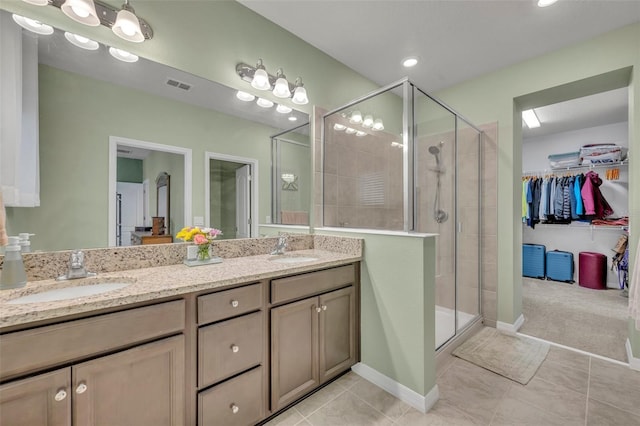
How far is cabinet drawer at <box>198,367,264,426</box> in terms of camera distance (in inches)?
48.6

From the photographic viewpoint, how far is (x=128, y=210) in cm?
148

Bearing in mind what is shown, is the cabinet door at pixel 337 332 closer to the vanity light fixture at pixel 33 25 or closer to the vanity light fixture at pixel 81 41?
the vanity light fixture at pixel 81 41

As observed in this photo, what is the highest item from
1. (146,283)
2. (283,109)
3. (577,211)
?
(283,109)

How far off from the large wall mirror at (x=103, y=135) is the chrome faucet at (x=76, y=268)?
79mm

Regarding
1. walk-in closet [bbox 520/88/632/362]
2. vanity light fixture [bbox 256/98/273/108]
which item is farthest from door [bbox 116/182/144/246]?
walk-in closet [bbox 520/88/632/362]

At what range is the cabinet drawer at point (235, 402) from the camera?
1234mm

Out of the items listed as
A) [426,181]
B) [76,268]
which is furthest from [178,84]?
[426,181]

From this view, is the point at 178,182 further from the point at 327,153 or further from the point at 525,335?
the point at 525,335

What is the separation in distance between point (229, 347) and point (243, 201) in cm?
103

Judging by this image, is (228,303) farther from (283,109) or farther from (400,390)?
(283,109)

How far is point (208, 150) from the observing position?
177 centimetres

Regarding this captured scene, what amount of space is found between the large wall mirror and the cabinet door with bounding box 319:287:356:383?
1.05 metres

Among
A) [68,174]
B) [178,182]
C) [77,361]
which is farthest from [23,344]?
[178,182]

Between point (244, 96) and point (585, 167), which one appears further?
point (585, 167)
